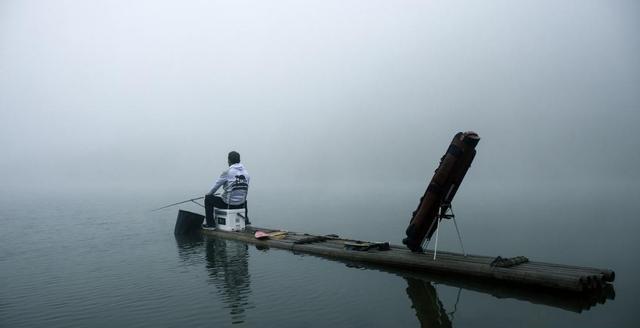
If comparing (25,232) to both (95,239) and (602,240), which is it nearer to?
(95,239)

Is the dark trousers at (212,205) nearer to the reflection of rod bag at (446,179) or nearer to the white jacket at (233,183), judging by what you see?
the white jacket at (233,183)

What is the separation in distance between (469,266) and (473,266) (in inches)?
3.9

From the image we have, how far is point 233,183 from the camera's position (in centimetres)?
1762

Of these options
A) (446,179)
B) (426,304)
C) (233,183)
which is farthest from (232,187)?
(426,304)

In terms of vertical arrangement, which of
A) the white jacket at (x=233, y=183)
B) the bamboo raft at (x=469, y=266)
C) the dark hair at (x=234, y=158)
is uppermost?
the dark hair at (x=234, y=158)

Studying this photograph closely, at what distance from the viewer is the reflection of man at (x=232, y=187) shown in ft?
57.7

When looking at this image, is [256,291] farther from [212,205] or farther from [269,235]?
[212,205]

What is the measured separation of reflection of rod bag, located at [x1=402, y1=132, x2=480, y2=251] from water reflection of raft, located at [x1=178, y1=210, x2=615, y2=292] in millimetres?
1026

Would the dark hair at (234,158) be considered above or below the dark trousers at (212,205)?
above

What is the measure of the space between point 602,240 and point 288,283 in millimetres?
19112

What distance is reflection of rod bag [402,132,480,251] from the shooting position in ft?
36.1

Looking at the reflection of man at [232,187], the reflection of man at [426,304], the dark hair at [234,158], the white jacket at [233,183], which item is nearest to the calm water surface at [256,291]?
the reflection of man at [426,304]

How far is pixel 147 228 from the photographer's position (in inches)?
1086

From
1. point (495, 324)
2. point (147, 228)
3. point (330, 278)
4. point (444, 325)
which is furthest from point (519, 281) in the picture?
point (147, 228)
